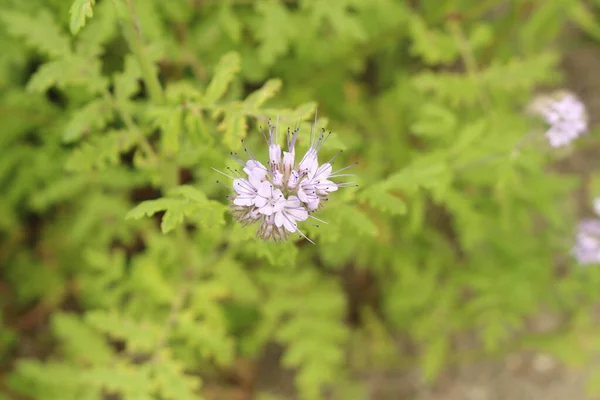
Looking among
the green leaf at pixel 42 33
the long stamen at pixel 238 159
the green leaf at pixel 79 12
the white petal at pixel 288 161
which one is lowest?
the white petal at pixel 288 161

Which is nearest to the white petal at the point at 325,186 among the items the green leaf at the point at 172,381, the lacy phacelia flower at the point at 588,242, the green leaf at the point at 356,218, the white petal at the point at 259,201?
the white petal at the point at 259,201

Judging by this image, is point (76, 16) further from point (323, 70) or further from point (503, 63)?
point (503, 63)

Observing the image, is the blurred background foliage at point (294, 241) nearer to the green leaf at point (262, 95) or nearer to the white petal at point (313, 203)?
the green leaf at point (262, 95)

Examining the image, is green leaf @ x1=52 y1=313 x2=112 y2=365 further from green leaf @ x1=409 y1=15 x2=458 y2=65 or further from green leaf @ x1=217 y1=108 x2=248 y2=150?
green leaf @ x1=409 y1=15 x2=458 y2=65

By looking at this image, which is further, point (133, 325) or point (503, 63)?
point (503, 63)

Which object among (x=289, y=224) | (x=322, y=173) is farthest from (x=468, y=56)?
(x=289, y=224)

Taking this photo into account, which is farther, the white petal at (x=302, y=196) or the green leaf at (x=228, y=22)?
the green leaf at (x=228, y=22)

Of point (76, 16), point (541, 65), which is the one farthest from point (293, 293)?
point (76, 16)

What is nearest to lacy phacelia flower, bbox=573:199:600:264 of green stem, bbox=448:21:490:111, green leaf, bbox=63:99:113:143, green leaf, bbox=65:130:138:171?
green stem, bbox=448:21:490:111
